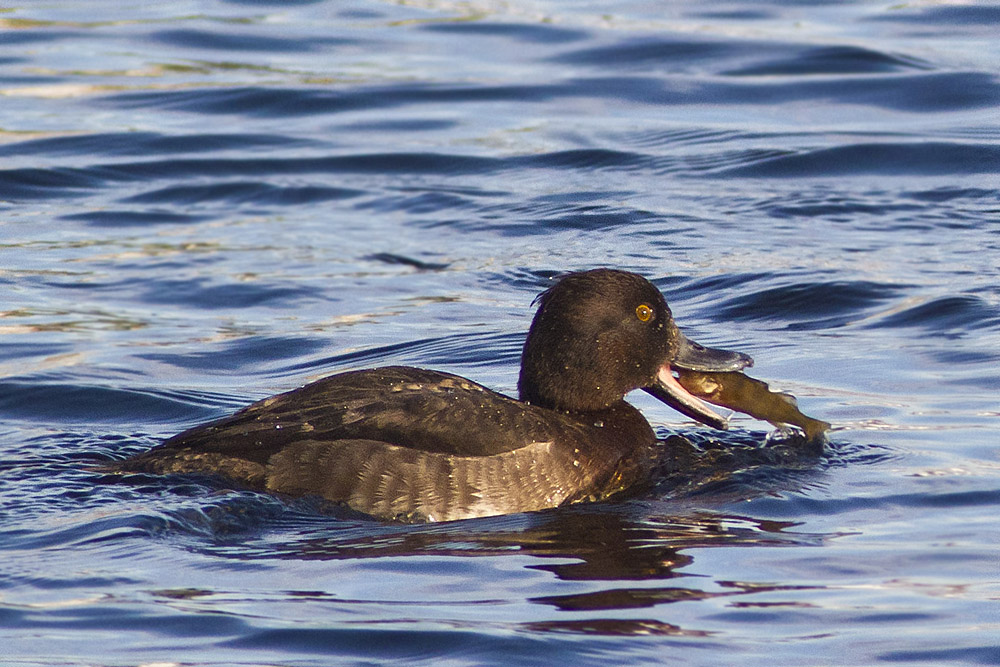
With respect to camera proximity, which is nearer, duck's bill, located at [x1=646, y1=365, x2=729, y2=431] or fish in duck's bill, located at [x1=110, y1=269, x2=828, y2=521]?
fish in duck's bill, located at [x1=110, y1=269, x2=828, y2=521]

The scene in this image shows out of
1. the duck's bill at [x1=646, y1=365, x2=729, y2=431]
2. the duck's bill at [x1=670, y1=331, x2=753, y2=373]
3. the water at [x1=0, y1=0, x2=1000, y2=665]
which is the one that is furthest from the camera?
the duck's bill at [x1=646, y1=365, x2=729, y2=431]

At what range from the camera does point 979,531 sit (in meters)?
6.47

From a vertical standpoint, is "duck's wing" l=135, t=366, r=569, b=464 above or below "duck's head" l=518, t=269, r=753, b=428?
below

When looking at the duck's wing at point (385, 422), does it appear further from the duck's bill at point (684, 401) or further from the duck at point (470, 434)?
the duck's bill at point (684, 401)

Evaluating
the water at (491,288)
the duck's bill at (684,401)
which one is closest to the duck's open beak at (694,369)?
the duck's bill at (684,401)

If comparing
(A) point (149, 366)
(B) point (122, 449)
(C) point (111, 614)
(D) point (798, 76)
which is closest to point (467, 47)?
(D) point (798, 76)

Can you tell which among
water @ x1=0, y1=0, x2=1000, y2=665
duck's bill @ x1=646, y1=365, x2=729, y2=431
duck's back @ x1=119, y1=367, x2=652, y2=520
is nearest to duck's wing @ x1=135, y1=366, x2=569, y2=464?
duck's back @ x1=119, y1=367, x2=652, y2=520

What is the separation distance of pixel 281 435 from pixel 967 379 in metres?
3.69

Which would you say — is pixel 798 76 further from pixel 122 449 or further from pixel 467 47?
pixel 122 449

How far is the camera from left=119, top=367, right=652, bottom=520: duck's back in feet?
22.8

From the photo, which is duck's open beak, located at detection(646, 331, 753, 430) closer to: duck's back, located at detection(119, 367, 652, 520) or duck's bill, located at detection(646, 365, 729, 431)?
duck's bill, located at detection(646, 365, 729, 431)

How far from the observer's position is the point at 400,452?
6984mm

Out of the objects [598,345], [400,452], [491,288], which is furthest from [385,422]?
[491,288]

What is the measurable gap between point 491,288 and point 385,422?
4095 mm
